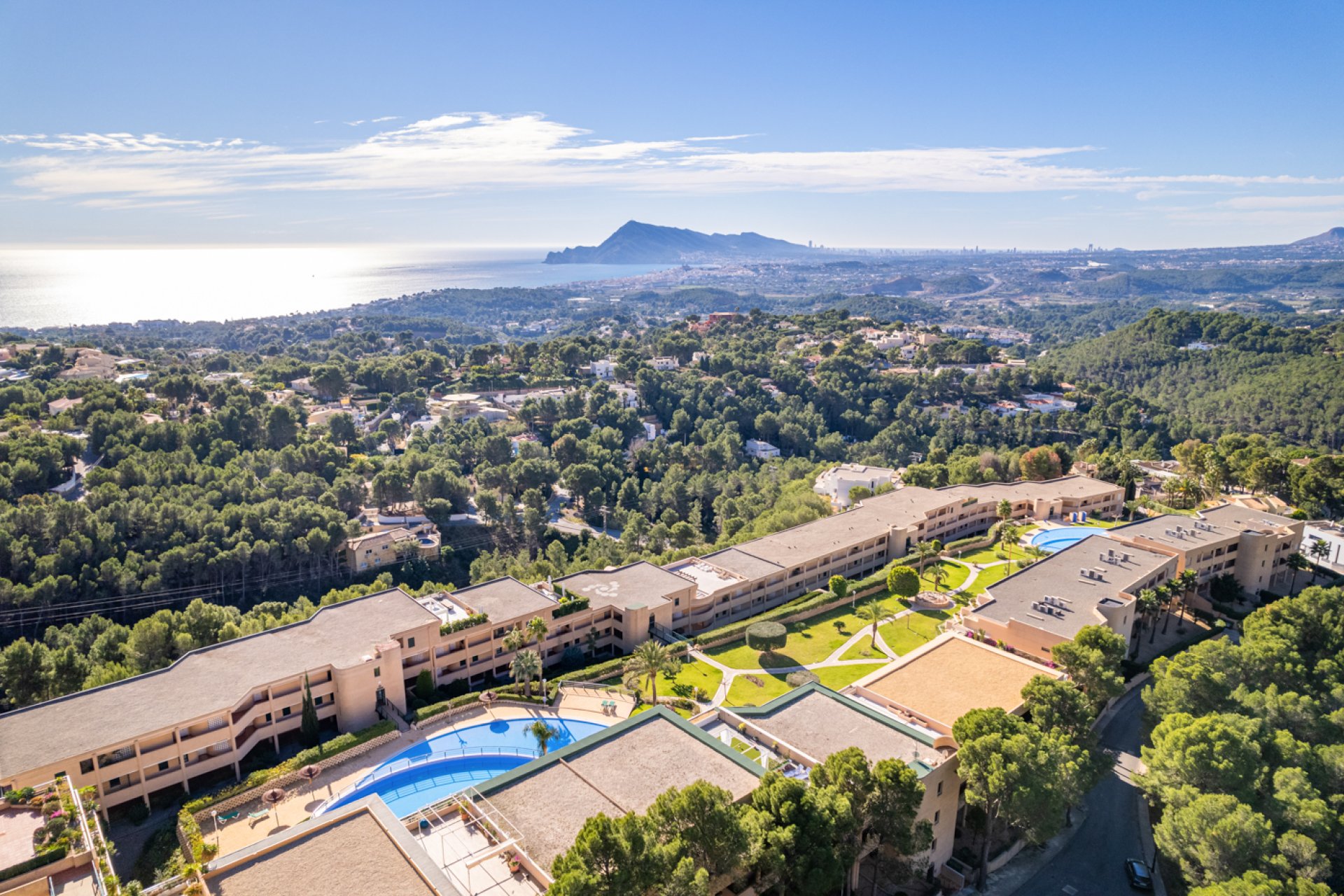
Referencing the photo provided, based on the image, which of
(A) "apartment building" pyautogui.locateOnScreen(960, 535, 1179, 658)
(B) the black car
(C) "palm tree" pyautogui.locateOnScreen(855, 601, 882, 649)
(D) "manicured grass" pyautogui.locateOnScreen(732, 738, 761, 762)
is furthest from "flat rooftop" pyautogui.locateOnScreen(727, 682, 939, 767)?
(A) "apartment building" pyautogui.locateOnScreen(960, 535, 1179, 658)

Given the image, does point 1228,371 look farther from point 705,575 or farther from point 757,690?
point 757,690

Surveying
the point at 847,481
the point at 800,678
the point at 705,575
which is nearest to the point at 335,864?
the point at 800,678

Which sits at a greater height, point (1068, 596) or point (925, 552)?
point (1068, 596)

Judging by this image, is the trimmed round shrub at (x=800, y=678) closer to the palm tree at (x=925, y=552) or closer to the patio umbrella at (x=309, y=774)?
the palm tree at (x=925, y=552)

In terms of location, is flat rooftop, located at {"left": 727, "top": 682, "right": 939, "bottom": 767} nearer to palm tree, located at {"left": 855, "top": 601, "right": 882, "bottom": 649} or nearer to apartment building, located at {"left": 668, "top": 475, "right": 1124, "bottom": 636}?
palm tree, located at {"left": 855, "top": 601, "right": 882, "bottom": 649}

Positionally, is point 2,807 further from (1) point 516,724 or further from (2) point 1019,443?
(2) point 1019,443

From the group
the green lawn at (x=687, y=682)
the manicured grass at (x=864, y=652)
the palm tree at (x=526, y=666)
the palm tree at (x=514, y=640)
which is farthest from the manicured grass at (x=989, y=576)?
the palm tree at (x=526, y=666)

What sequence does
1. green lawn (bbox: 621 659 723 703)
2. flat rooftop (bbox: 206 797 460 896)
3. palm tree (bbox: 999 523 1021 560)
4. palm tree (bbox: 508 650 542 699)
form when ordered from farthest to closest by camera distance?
1. palm tree (bbox: 999 523 1021 560)
2. green lawn (bbox: 621 659 723 703)
3. palm tree (bbox: 508 650 542 699)
4. flat rooftop (bbox: 206 797 460 896)
